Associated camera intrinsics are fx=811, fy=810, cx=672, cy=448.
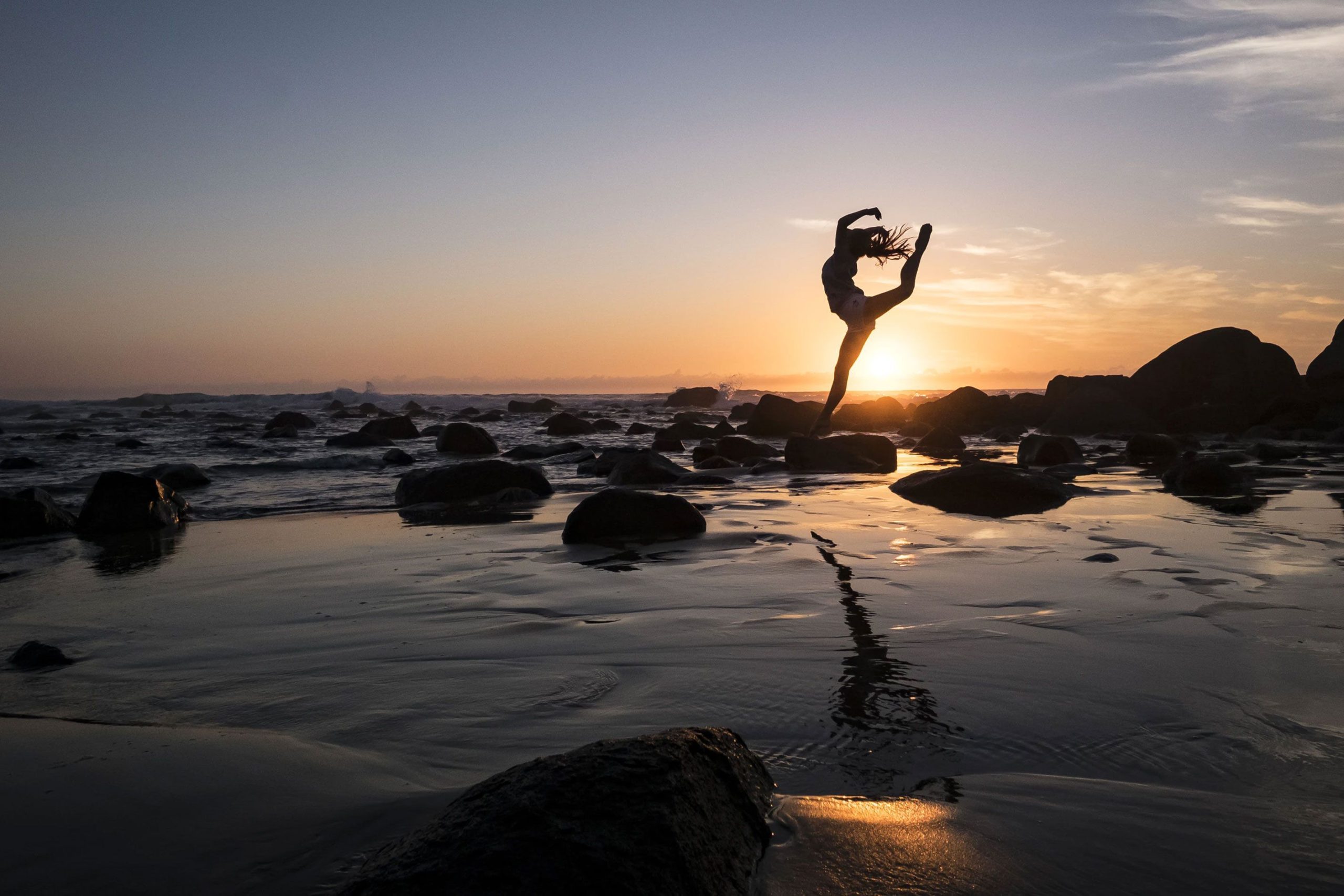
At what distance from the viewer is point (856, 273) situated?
8148mm

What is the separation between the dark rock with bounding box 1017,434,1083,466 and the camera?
1095 centimetres

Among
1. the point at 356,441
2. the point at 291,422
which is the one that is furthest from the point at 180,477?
the point at 291,422

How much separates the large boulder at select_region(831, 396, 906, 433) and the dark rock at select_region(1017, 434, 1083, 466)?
8723mm

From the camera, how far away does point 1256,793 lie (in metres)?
1.80

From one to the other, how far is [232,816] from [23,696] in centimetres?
146

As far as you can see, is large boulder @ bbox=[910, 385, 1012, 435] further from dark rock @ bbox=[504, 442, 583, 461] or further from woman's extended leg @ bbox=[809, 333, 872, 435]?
woman's extended leg @ bbox=[809, 333, 872, 435]

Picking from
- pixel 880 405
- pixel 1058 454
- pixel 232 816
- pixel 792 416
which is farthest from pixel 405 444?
pixel 232 816

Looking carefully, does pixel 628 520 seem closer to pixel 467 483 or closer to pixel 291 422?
pixel 467 483

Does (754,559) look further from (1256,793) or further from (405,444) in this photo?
(405,444)

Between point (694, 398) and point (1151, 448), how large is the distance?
36.8 m

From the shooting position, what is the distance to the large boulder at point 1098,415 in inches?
698

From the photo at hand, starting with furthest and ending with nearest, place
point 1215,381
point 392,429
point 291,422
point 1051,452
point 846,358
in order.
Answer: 1. point 291,422
2. point 392,429
3. point 1215,381
4. point 1051,452
5. point 846,358

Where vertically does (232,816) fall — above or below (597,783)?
below

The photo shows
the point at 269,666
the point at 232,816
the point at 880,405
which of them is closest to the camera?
the point at 232,816
